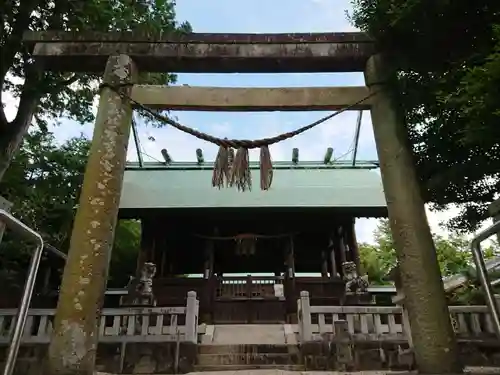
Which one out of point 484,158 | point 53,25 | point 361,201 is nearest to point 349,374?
point 484,158

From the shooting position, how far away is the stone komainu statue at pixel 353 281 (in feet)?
32.5

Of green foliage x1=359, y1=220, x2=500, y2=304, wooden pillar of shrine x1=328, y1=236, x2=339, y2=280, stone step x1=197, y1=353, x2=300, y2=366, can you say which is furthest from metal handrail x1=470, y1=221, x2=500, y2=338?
green foliage x1=359, y1=220, x2=500, y2=304

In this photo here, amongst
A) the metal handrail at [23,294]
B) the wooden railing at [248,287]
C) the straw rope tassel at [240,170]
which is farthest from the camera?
the wooden railing at [248,287]


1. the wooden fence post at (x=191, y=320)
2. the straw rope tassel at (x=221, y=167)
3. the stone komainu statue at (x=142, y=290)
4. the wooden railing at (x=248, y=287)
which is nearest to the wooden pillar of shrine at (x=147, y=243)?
the stone komainu statue at (x=142, y=290)

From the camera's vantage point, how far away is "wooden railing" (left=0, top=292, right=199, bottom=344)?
6418 mm

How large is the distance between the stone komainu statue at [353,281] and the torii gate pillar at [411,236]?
6.24 metres

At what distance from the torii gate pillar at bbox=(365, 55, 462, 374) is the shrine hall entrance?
22.0 ft

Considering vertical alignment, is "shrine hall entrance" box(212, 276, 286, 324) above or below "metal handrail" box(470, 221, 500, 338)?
above

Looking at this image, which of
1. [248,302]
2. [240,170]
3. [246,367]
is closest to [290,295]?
[248,302]

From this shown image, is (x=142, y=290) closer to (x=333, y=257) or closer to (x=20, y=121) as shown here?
(x=20, y=121)

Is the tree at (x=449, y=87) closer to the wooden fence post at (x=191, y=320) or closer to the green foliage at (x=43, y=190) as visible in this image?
the wooden fence post at (x=191, y=320)

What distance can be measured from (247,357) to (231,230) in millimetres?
5623

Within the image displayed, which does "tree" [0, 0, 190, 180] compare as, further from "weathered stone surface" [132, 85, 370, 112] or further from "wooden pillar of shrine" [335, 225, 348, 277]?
"wooden pillar of shrine" [335, 225, 348, 277]

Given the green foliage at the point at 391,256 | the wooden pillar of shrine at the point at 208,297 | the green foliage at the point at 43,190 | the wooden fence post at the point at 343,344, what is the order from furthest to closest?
the green foliage at the point at 391,256
the wooden pillar of shrine at the point at 208,297
the green foliage at the point at 43,190
the wooden fence post at the point at 343,344
